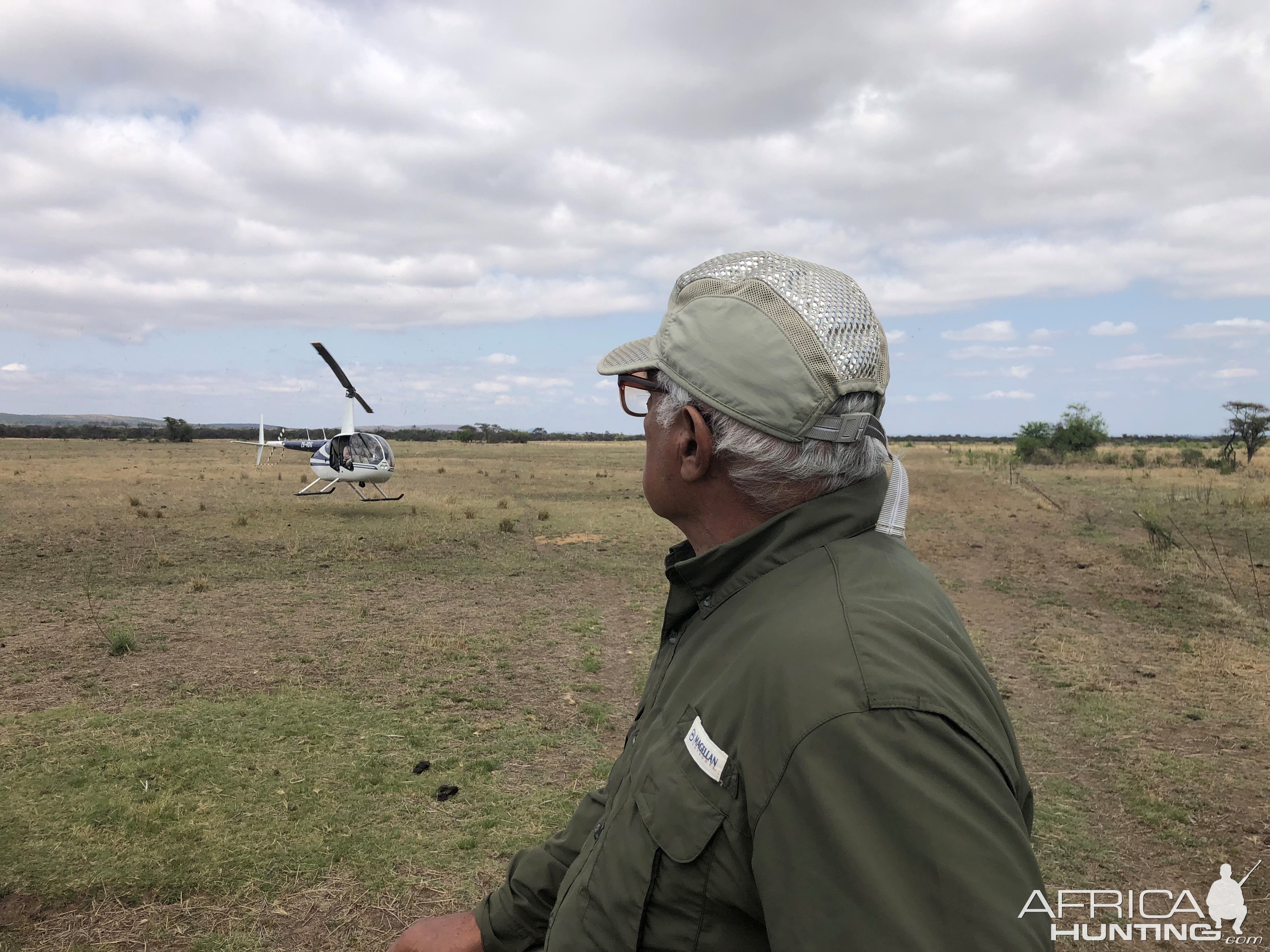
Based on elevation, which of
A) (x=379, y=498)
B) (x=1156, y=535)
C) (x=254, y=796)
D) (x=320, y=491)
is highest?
(x=1156, y=535)

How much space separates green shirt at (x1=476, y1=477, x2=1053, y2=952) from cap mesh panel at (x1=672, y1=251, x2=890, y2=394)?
23cm

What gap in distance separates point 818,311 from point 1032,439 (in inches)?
2077

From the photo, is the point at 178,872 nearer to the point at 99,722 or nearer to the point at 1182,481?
the point at 99,722

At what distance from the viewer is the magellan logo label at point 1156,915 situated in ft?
12.0

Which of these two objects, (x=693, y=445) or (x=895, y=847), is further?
(x=693, y=445)

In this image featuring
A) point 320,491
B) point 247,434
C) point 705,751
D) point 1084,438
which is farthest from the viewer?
point 247,434

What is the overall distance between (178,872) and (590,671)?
4059mm

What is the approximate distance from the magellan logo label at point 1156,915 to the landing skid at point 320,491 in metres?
19.9

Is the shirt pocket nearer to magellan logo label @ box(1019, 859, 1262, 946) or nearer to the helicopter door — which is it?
magellan logo label @ box(1019, 859, 1262, 946)

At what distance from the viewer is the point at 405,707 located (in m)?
6.49

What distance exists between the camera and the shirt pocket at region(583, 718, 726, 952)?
1.21m

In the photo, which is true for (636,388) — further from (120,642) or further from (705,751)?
(120,642)

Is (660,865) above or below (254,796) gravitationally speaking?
above

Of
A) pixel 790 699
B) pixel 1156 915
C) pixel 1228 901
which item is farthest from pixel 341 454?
pixel 790 699
